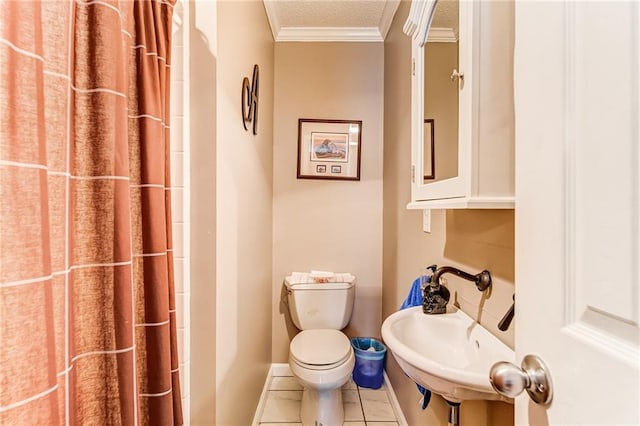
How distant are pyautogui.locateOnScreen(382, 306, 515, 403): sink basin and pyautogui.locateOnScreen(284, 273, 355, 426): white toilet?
0.64 meters

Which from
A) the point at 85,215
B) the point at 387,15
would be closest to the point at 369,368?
the point at 85,215

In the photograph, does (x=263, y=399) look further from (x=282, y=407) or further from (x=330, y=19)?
(x=330, y=19)

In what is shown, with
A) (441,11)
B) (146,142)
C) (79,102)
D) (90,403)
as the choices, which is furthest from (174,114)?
(441,11)

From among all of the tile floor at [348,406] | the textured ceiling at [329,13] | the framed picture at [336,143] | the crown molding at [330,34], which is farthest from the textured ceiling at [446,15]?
the tile floor at [348,406]

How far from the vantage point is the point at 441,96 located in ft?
3.36

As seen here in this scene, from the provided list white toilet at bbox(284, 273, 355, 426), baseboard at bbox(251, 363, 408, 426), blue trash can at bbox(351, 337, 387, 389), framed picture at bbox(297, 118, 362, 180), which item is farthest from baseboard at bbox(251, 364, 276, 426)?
framed picture at bbox(297, 118, 362, 180)

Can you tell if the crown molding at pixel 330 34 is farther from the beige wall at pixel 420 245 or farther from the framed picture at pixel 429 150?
the framed picture at pixel 429 150

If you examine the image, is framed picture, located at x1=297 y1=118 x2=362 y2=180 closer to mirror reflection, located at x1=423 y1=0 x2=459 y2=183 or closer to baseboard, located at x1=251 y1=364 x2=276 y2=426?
mirror reflection, located at x1=423 y1=0 x2=459 y2=183

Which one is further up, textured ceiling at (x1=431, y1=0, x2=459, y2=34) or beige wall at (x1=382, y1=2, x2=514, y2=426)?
textured ceiling at (x1=431, y1=0, x2=459, y2=34)

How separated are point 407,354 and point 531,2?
2.55ft

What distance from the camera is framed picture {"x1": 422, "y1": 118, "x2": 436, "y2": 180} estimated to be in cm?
109

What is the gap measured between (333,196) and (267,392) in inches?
55.5

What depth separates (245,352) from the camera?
153 cm

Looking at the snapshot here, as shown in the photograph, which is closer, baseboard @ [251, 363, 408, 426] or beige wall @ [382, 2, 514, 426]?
beige wall @ [382, 2, 514, 426]
